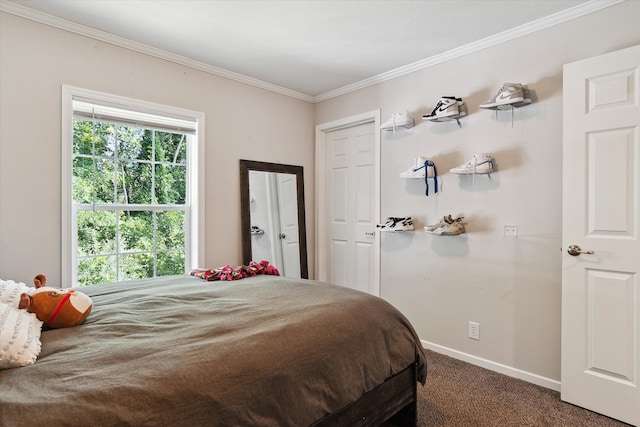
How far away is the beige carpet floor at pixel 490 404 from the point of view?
2.00 metres

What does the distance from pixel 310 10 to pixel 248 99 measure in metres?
1.37

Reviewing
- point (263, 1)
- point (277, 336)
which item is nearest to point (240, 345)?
point (277, 336)

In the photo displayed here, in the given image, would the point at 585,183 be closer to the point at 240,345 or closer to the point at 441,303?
the point at 441,303

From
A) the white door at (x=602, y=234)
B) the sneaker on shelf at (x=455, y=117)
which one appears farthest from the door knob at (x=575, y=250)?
the sneaker on shelf at (x=455, y=117)

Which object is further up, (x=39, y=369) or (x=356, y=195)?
(x=356, y=195)

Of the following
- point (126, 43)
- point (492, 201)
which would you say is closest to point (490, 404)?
point (492, 201)

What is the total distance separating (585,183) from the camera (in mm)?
2104

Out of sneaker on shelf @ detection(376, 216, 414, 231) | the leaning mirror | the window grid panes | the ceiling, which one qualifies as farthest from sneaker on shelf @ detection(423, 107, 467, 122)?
the window grid panes

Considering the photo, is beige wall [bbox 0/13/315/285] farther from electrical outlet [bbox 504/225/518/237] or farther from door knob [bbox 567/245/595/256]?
door knob [bbox 567/245/595/256]

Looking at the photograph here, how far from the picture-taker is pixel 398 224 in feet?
10.2

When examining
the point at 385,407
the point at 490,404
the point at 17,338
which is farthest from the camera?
the point at 490,404

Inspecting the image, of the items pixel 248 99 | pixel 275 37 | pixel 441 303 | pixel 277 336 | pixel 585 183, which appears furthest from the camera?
pixel 248 99

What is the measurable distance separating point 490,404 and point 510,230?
117cm

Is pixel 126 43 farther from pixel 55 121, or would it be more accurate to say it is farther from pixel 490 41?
pixel 490 41
